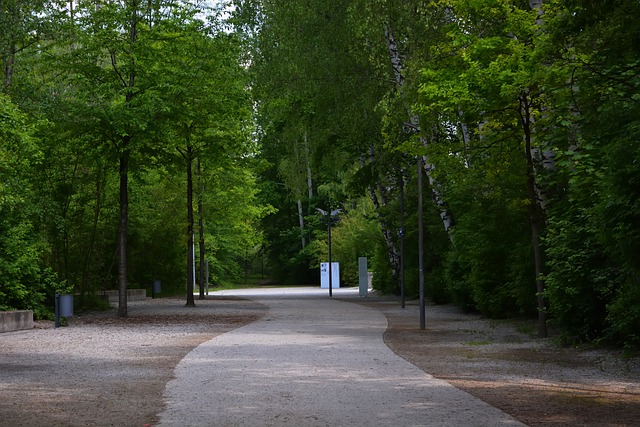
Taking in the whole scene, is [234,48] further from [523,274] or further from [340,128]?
[523,274]

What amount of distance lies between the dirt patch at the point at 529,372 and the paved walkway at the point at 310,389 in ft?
1.40

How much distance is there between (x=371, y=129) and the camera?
1336 inches

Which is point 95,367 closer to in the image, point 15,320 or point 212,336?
point 212,336

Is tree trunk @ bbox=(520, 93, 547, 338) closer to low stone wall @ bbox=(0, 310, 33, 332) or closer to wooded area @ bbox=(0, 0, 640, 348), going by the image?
wooded area @ bbox=(0, 0, 640, 348)

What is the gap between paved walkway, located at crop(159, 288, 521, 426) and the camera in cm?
914

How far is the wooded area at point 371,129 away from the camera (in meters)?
14.7

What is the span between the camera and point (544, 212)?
21281mm

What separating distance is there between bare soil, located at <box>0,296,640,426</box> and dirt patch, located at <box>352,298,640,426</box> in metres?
0.01

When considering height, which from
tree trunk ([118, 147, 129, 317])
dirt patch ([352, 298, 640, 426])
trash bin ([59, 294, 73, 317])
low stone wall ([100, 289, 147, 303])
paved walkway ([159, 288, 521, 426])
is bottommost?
dirt patch ([352, 298, 640, 426])

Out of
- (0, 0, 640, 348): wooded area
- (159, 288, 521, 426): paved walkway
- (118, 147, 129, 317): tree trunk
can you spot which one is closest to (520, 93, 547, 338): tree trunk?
(0, 0, 640, 348): wooded area

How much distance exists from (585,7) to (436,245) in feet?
91.9

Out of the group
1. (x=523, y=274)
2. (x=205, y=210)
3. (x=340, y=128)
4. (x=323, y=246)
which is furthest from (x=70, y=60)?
(x=323, y=246)

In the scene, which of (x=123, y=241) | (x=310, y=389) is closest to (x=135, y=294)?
(x=123, y=241)

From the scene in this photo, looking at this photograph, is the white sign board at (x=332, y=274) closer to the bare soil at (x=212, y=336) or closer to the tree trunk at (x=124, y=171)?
the tree trunk at (x=124, y=171)
